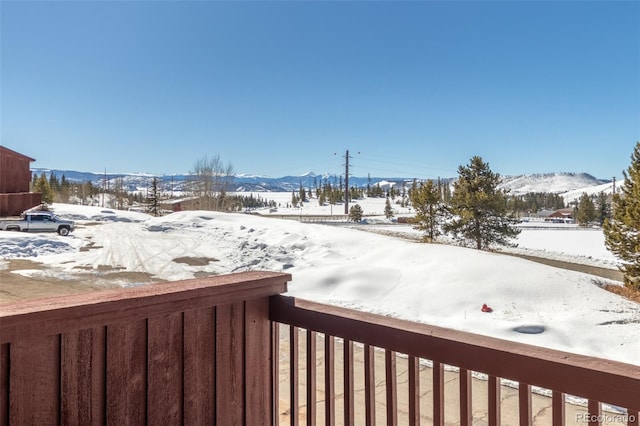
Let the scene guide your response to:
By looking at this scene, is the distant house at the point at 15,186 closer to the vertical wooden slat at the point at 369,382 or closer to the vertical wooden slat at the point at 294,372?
the vertical wooden slat at the point at 294,372

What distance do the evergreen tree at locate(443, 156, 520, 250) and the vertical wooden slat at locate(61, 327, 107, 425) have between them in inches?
676

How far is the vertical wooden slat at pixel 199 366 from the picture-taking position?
1210 mm

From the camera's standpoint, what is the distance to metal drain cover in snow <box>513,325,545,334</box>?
4855 millimetres

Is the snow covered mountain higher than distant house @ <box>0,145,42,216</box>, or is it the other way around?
the snow covered mountain

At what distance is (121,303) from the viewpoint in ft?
3.44

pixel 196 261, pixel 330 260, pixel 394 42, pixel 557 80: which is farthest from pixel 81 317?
pixel 557 80

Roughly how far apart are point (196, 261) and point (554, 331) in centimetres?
867

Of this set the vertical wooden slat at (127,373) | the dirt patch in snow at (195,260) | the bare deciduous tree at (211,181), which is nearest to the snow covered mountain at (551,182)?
the bare deciduous tree at (211,181)

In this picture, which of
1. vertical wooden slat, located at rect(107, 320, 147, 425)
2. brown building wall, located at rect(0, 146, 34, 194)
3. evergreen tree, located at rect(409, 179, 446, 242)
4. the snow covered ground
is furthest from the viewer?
evergreen tree, located at rect(409, 179, 446, 242)

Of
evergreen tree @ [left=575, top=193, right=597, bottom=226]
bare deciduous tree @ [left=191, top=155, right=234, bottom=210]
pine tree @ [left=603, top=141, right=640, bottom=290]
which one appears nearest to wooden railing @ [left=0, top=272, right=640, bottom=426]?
pine tree @ [left=603, top=141, right=640, bottom=290]

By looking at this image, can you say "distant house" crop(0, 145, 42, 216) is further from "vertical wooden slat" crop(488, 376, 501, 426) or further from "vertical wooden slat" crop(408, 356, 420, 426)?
"vertical wooden slat" crop(488, 376, 501, 426)

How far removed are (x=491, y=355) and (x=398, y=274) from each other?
6748 mm

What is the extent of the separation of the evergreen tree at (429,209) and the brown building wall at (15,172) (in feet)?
62.5

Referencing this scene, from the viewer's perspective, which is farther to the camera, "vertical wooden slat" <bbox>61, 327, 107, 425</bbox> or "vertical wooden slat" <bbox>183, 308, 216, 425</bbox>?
"vertical wooden slat" <bbox>183, 308, 216, 425</bbox>
